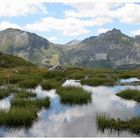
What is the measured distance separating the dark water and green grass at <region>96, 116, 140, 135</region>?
356 millimetres

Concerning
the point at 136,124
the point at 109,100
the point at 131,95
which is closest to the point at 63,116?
the point at 136,124

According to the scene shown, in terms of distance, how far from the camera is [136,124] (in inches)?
660

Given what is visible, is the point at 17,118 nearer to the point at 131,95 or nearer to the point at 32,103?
the point at 32,103

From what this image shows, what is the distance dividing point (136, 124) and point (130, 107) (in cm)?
685

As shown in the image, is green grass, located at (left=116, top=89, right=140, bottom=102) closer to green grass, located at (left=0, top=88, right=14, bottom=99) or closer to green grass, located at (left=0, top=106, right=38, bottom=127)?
green grass, located at (left=0, top=88, right=14, bottom=99)

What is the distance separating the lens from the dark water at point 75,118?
53.0 feet

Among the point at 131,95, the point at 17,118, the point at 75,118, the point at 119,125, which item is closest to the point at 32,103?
the point at 75,118

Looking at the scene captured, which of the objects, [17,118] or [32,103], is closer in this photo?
[17,118]

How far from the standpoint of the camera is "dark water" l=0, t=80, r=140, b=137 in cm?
1616

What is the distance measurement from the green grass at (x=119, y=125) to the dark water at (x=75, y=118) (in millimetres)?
356

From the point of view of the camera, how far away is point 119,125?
17.0 m

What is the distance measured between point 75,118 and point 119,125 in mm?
3745

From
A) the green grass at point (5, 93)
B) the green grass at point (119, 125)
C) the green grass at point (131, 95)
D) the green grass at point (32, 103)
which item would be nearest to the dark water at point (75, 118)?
the green grass at point (119, 125)

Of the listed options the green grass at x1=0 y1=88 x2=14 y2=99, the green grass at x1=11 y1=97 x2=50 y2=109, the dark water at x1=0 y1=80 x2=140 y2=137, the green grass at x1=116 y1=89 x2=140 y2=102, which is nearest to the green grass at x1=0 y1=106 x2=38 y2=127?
the dark water at x1=0 y1=80 x2=140 y2=137
